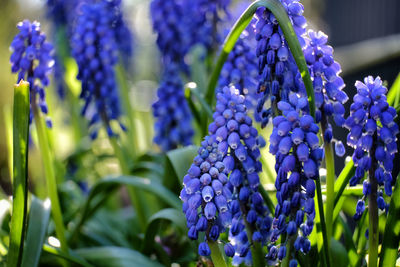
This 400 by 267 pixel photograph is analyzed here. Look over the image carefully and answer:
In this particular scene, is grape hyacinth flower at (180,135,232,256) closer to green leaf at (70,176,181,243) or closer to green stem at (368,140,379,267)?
green stem at (368,140,379,267)

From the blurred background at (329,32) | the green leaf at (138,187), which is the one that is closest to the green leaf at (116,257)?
the green leaf at (138,187)

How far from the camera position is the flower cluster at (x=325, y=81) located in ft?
6.91

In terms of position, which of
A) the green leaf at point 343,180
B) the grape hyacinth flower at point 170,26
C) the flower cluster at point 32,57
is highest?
the grape hyacinth flower at point 170,26

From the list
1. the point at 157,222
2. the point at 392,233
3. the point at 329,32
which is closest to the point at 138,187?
the point at 157,222

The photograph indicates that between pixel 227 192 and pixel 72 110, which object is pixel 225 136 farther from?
pixel 72 110

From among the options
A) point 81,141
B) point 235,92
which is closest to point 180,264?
point 235,92

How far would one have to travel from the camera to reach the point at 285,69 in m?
2.10

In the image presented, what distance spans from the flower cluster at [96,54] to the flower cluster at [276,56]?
168cm

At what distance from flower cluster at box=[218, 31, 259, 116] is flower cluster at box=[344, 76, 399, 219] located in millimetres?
834

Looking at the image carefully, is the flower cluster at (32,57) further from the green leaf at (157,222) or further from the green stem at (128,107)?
the green stem at (128,107)

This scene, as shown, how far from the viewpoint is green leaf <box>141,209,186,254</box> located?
255cm

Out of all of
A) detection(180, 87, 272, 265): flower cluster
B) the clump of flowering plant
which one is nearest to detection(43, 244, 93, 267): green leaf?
the clump of flowering plant

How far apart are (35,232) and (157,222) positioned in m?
0.64

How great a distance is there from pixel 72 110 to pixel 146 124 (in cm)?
90
